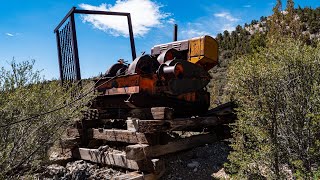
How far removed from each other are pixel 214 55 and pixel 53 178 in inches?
167

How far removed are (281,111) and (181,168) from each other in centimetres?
205

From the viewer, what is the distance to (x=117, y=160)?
17.1ft

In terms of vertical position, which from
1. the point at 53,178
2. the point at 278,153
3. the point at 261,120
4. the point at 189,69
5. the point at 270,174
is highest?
the point at 189,69

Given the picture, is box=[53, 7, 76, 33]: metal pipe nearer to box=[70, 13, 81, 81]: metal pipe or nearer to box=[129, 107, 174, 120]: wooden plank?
box=[70, 13, 81, 81]: metal pipe

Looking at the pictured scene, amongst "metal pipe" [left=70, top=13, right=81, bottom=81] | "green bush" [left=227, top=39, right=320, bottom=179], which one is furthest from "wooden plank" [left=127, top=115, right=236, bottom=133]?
"metal pipe" [left=70, top=13, right=81, bottom=81]

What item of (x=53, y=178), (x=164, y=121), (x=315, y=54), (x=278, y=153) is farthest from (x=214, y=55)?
(x=53, y=178)

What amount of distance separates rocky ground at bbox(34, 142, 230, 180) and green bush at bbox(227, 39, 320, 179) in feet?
3.50

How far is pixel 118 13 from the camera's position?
302 inches

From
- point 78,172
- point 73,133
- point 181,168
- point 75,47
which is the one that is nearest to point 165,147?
point 181,168

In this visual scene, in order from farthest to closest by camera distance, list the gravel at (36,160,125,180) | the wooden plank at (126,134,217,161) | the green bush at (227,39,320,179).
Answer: the gravel at (36,160,125,180), the wooden plank at (126,134,217,161), the green bush at (227,39,320,179)

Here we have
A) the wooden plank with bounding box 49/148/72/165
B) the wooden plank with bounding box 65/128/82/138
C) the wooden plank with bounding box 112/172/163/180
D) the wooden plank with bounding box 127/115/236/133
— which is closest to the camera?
the wooden plank with bounding box 112/172/163/180

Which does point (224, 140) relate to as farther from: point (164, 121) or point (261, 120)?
point (261, 120)

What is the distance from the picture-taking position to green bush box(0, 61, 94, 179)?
447 cm

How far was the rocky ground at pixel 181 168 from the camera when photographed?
15.8 feet
